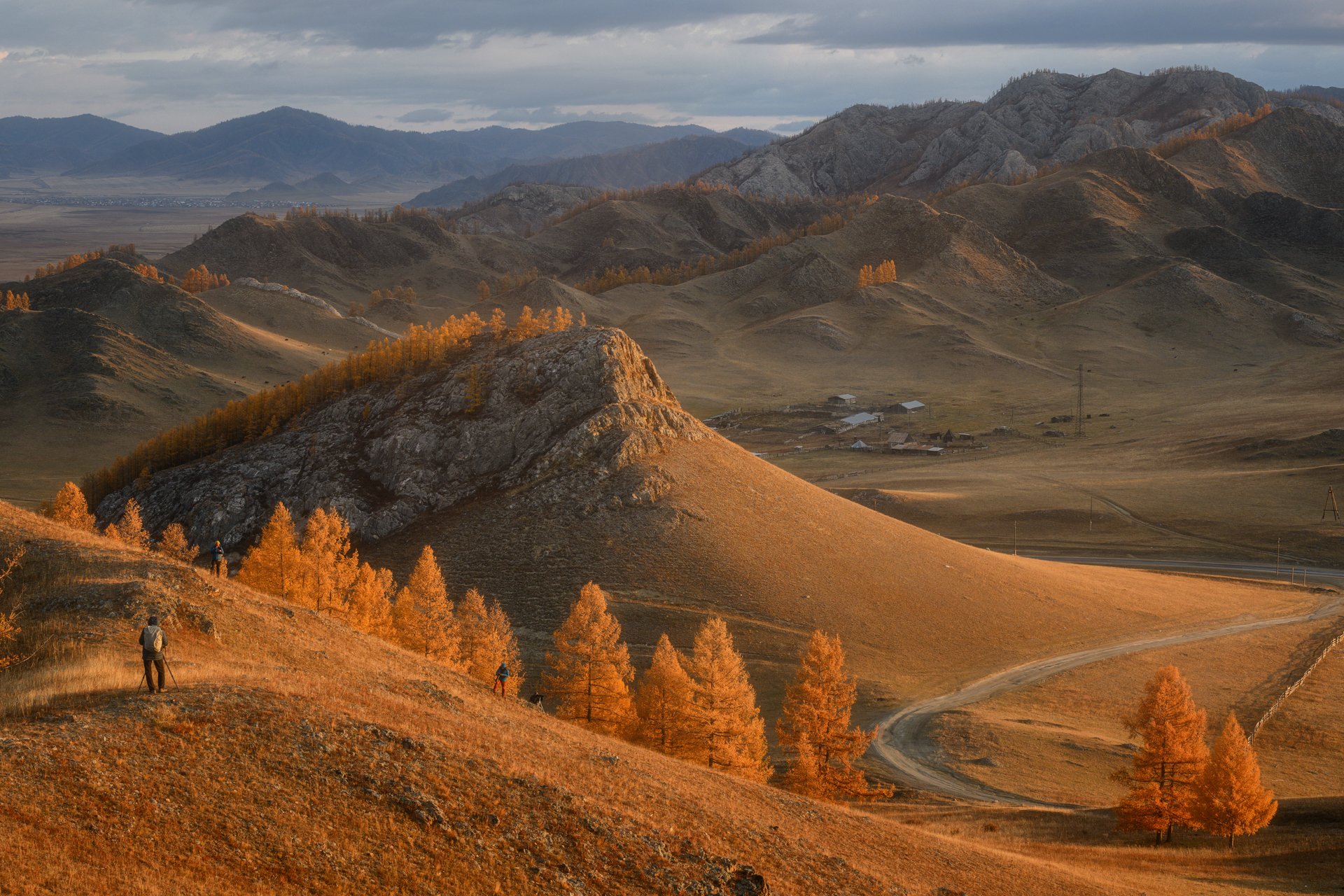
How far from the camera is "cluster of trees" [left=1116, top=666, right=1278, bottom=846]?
169 ft

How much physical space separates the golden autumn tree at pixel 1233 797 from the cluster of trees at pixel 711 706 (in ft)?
53.8

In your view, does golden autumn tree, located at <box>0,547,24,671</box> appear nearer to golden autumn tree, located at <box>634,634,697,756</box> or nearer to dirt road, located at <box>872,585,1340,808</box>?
golden autumn tree, located at <box>634,634,697,756</box>

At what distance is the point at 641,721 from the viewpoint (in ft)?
202

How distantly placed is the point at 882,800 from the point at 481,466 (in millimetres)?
59967

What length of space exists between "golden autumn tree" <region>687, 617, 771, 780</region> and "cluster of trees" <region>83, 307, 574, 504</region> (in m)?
71.8

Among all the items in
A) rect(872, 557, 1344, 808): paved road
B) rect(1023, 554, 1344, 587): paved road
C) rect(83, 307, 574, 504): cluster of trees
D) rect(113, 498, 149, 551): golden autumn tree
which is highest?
rect(83, 307, 574, 504): cluster of trees

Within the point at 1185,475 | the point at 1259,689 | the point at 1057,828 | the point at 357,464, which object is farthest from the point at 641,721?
the point at 1185,475

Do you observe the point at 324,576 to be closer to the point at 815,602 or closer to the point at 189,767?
the point at 815,602

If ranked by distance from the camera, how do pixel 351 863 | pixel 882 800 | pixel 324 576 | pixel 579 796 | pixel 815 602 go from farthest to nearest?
pixel 815 602 < pixel 324 576 < pixel 882 800 < pixel 579 796 < pixel 351 863

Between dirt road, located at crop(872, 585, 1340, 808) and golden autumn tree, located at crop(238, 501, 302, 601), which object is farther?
golden autumn tree, located at crop(238, 501, 302, 601)

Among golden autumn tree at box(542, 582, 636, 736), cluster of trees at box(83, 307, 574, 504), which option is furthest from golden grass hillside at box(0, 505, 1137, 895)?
cluster of trees at box(83, 307, 574, 504)

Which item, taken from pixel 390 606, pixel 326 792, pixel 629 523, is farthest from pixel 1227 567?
pixel 326 792

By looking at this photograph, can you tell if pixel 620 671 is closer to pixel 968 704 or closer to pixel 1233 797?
pixel 968 704

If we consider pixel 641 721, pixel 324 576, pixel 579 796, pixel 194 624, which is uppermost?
pixel 194 624
